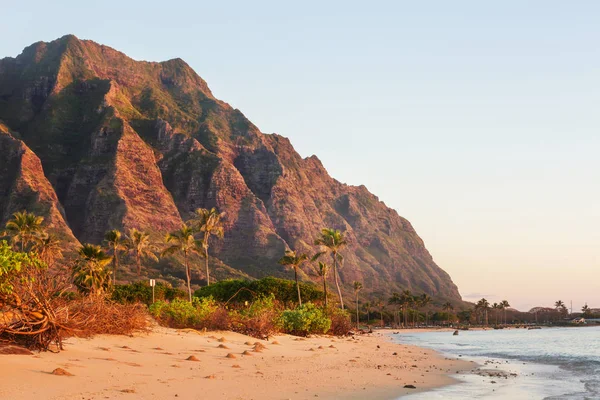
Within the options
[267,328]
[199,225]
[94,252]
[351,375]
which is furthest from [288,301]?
[351,375]

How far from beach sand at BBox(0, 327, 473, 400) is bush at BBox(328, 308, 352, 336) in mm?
37903

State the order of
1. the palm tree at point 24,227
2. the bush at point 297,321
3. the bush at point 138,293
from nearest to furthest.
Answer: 1. the bush at point 297,321
2. the bush at point 138,293
3. the palm tree at point 24,227

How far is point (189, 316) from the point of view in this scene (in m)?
38.5

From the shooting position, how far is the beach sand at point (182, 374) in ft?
44.5

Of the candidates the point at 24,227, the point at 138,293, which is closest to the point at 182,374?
the point at 138,293

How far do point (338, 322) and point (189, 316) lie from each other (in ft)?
102

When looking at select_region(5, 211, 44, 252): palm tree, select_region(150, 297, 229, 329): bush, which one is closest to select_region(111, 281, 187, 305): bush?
select_region(5, 211, 44, 252): palm tree

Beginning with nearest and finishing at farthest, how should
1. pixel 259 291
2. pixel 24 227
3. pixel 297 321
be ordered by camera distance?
pixel 297 321, pixel 259 291, pixel 24 227

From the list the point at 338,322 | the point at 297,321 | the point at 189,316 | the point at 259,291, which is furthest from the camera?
the point at 259,291

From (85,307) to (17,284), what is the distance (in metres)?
5.12

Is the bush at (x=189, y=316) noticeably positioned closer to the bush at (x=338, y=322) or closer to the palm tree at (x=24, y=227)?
the bush at (x=338, y=322)

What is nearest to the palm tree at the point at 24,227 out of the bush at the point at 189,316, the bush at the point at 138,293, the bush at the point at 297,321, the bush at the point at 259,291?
the bush at the point at 138,293

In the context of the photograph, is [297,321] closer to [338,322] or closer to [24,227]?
[338,322]

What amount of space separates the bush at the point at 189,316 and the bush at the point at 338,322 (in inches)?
1083
